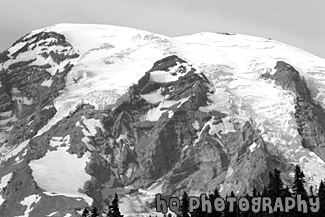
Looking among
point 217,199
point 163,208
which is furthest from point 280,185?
point 163,208

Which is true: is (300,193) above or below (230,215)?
above

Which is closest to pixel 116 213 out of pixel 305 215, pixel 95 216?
pixel 95 216

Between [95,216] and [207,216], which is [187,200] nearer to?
[207,216]

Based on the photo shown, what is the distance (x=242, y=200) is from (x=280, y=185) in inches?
438

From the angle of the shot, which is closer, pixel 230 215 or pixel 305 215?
pixel 305 215

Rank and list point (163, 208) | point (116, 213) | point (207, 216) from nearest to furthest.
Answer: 1. point (116, 213)
2. point (207, 216)
3. point (163, 208)

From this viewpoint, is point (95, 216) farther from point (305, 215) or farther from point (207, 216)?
point (305, 215)

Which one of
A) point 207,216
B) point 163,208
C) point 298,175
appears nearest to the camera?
point 298,175

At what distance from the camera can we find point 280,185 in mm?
110625

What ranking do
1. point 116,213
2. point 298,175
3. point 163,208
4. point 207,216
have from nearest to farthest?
point 116,213 → point 298,175 → point 207,216 → point 163,208

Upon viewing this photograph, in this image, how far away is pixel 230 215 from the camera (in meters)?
119

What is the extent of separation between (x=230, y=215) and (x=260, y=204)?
17.1 ft

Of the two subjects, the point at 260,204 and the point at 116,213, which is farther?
the point at 260,204

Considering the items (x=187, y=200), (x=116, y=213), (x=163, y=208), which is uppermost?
(x=116, y=213)
